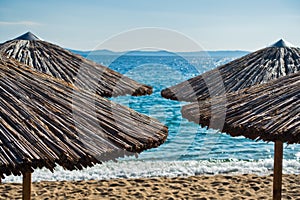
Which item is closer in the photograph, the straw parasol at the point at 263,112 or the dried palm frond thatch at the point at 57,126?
the dried palm frond thatch at the point at 57,126

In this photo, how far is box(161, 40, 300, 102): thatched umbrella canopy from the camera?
13.6ft

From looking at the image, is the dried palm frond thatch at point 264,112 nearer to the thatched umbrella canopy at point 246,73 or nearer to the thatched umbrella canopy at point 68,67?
the thatched umbrella canopy at point 246,73

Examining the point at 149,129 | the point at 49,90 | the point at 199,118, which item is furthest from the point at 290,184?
the point at 49,90

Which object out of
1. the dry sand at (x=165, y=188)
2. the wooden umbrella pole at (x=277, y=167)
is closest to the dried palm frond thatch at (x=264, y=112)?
the wooden umbrella pole at (x=277, y=167)

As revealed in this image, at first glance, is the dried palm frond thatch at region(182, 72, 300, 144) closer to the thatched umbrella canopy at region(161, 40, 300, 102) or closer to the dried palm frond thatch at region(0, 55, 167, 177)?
the dried palm frond thatch at region(0, 55, 167, 177)

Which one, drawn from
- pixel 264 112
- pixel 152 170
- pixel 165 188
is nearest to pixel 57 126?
pixel 264 112

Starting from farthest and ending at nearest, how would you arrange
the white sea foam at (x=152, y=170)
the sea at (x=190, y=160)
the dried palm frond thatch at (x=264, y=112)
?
the sea at (x=190, y=160) → the white sea foam at (x=152, y=170) → the dried palm frond thatch at (x=264, y=112)

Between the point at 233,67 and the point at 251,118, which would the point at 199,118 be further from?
the point at 233,67

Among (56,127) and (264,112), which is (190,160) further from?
(56,127)

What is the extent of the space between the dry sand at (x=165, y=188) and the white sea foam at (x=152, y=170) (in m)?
0.51

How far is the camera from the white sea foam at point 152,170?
22.4 ft

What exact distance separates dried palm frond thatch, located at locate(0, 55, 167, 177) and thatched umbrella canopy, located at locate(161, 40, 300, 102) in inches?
66.7

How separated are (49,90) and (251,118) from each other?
1.21 metres

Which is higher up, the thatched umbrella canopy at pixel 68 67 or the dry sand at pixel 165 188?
the thatched umbrella canopy at pixel 68 67
